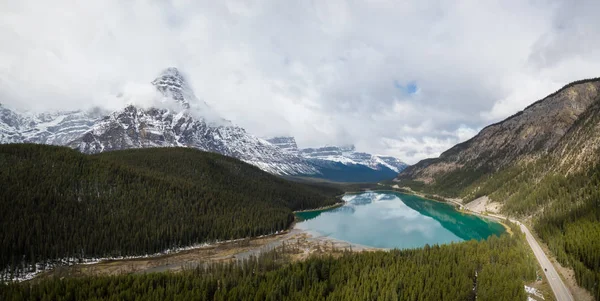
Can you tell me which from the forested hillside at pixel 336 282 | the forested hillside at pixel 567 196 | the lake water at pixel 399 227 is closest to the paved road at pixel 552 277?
the forested hillside at pixel 567 196

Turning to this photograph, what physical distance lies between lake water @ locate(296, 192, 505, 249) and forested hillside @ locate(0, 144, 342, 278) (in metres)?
24.1

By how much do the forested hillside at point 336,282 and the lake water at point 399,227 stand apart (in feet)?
128

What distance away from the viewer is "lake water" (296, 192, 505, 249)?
116 meters

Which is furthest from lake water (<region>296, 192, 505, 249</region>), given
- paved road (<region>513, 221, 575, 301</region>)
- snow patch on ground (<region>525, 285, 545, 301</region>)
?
snow patch on ground (<region>525, 285, 545, 301</region>)

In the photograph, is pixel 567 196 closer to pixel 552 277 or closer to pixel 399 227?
pixel 399 227

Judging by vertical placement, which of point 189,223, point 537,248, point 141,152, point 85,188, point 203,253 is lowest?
point 537,248

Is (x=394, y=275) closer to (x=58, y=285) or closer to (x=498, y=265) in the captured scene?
(x=498, y=265)

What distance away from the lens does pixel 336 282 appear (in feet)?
192

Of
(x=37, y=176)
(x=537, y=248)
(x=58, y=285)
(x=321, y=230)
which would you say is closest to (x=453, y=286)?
(x=537, y=248)

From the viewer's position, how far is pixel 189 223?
110312 millimetres

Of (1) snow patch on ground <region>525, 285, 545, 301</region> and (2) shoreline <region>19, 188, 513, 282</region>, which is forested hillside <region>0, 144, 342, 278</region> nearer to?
(2) shoreline <region>19, 188, 513, 282</region>

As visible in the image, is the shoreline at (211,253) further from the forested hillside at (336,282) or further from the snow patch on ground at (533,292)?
the snow patch on ground at (533,292)

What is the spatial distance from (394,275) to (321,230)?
75.0 m

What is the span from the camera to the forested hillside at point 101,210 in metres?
79.9
